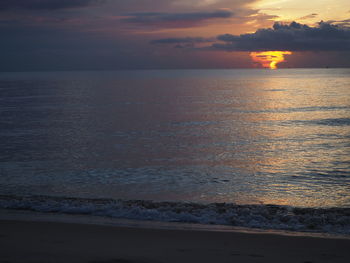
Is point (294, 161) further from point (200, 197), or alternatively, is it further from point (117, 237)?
point (117, 237)

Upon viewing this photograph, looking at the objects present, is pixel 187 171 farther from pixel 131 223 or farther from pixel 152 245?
pixel 152 245

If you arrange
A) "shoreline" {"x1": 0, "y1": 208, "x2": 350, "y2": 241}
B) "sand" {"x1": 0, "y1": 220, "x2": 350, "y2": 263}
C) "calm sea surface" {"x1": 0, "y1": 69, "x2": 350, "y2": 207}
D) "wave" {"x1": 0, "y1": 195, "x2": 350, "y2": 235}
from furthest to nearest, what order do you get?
"calm sea surface" {"x1": 0, "y1": 69, "x2": 350, "y2": 207}
"wave" {"x1": 0, "y1": 195, "x2": 350, "y2": 235}
"shoreline" {"x1": 0, "y1": 208, "x2": 350, "y2": 241}
"sand" {"x1": 0, "y1": 220, "x2": 350, "y2": 263}

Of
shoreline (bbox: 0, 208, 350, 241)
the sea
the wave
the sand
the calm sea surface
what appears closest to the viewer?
the sand

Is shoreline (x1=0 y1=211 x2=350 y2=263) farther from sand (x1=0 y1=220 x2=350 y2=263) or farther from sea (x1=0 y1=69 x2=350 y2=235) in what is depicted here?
sea (x1=0 y1=69 x2=350 y2=235)

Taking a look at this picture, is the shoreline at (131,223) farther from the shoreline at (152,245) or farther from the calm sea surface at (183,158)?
the calm sea surface at (183,158)

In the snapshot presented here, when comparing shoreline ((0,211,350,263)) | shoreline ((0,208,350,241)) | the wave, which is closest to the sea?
the wave

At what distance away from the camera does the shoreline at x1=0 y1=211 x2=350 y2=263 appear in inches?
297

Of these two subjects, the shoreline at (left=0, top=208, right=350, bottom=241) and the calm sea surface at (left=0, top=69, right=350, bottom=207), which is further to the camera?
the calm sea surface at (left=0, top=69, right=350, bottom=207)

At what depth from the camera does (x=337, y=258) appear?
7.69 metres

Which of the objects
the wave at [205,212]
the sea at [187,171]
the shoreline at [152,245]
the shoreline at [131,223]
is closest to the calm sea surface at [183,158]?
the sea at [187,171]

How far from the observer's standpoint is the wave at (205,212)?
10.4 m

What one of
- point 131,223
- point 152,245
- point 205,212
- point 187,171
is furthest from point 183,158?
point 152,245

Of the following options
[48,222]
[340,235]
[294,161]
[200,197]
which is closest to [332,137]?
[294,161]

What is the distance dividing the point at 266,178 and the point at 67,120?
2749 centimetres
